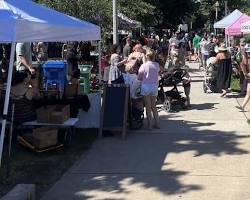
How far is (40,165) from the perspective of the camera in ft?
25.1

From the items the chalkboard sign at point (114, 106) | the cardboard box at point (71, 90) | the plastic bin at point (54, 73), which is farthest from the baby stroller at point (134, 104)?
the plastic bin at point (54, 73)

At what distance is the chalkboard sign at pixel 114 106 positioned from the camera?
9547 mm

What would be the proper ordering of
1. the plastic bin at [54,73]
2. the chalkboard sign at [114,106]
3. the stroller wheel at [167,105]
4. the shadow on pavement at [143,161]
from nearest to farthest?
1. the shadow on pavement at [143,161]
2. the chalkboard sign at [114,106]
3. the plastic bin at [54,73]
4. the stroller wheel at [167,105]

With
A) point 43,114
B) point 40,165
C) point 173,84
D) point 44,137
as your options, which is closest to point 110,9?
point 173,84

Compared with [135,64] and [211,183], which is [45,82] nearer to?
[135,64]

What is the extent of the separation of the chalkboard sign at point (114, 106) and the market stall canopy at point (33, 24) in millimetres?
1624

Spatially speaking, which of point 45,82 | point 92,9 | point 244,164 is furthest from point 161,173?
point 92,9

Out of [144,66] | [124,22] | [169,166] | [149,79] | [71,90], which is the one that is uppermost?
[124,22]

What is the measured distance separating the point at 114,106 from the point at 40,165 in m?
2.39

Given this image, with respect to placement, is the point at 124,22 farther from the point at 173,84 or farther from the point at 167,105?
→ the point at 167,105

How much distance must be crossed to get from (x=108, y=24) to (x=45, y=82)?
9.35 m

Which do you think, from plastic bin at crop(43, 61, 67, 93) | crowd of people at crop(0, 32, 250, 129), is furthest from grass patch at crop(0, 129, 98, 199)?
plastic bin at crop(43, 61, 67, 93)

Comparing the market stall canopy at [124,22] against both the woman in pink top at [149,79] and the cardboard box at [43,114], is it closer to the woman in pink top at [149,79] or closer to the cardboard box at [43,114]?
the woman in pink top at [149,79]

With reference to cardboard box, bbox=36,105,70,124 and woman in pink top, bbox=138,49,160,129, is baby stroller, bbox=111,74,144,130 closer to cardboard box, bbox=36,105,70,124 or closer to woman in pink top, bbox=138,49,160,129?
woman in pink top, bbox=138,49,160,129
